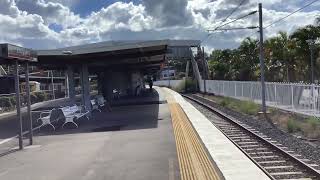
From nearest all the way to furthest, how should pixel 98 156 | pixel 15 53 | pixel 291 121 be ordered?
pixel 98 156, pixel 15 53, pixel 291 121

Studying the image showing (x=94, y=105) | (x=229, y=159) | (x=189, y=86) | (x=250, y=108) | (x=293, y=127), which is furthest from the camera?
(x=189, y=86)

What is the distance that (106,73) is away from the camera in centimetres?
5388

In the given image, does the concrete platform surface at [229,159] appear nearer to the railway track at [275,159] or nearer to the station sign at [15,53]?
the railway track at [275,159]

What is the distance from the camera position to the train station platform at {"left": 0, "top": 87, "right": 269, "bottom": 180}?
35.6 ft

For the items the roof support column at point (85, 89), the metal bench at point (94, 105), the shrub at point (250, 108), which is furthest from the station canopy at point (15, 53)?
the shrub at point (250, 108)

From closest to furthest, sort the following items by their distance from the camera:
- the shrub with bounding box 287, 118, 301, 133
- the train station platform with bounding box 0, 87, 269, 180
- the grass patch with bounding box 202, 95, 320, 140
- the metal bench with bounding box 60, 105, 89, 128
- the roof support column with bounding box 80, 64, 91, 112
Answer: the train station platform with bounding box 0, 87, 269, 180, the grass patch with bounding box 202, 95, 320, 140, the shrub with bounding box 287, 118, 301, 133, the metal bench with bounding box 60, 105, 89, 128, the roof support column with bounding box 80, 64, 91, 112

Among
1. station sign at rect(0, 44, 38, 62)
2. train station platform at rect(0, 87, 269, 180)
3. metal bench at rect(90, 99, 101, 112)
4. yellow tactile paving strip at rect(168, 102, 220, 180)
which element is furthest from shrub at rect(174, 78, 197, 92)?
station sign at rect(0, 44, 38, 62)

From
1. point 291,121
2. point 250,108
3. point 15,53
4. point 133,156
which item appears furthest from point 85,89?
point 133,156

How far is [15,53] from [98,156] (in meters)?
4.14

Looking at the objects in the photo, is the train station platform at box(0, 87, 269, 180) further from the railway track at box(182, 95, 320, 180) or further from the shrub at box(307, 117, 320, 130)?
the shrub at box(307, 117, 320, 130)

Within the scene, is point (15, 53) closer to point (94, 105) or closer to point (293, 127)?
point (293, 127)

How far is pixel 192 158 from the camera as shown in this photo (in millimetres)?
12633

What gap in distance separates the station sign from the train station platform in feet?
8.93

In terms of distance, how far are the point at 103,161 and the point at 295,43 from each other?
121 ft
